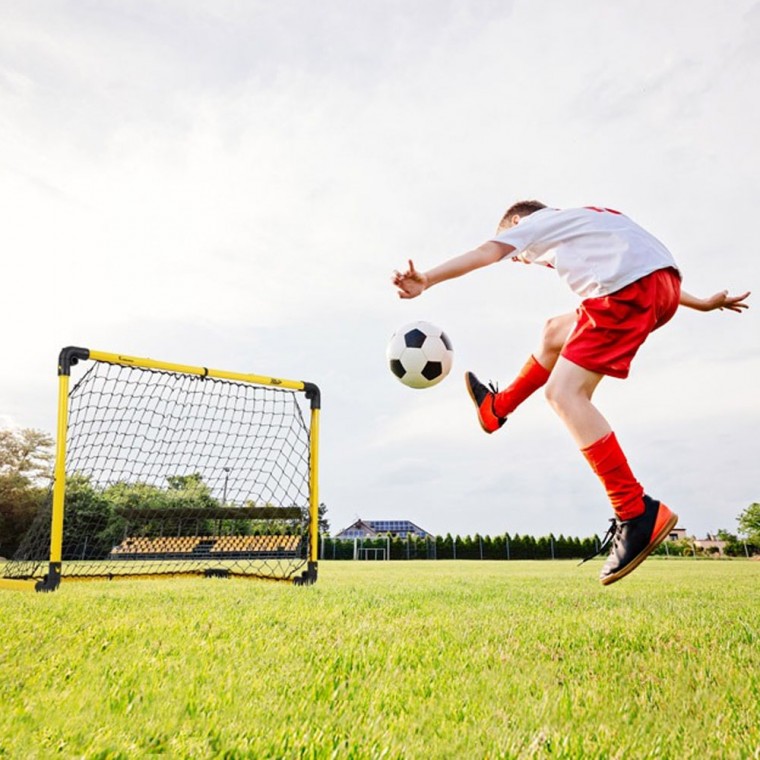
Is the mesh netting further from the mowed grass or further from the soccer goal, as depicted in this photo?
the mowed grass

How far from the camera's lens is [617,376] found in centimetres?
331

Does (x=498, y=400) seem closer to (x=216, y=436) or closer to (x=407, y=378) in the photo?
(x=407, y=378)

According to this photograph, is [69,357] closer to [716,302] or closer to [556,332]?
[556,332]

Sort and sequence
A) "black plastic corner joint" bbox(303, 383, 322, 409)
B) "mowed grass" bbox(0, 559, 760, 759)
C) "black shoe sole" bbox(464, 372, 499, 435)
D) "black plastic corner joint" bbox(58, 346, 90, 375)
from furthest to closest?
"black plastic corner joint" bbox(303, 383, 322, 409) → "black plastic corner joint" bbox(58, 346, 90, 375) → "black shoe sole" bbox(464, 372, 499, 435) → "mowed grass" bbox(0, 559, 760, 759)

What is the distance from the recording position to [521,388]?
4074 mm

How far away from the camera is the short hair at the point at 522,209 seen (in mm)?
4086

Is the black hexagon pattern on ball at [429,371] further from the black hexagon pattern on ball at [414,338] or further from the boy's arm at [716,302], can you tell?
the boy's arm at [716,302]

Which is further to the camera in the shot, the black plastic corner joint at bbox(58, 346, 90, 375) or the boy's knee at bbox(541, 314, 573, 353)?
the black plastic corner joint at bbox(58, 346, 90, 375)

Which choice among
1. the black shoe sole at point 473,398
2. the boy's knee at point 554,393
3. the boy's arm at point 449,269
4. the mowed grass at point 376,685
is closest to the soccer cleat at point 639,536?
the mowed grass at point 376,685

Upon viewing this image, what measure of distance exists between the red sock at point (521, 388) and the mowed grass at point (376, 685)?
1.25 m

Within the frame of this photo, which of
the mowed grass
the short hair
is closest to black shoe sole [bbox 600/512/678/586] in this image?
the mowed grass

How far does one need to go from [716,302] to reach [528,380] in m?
1.35

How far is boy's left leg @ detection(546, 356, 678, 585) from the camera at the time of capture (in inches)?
129

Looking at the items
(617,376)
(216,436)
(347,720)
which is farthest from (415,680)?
(216,436)
